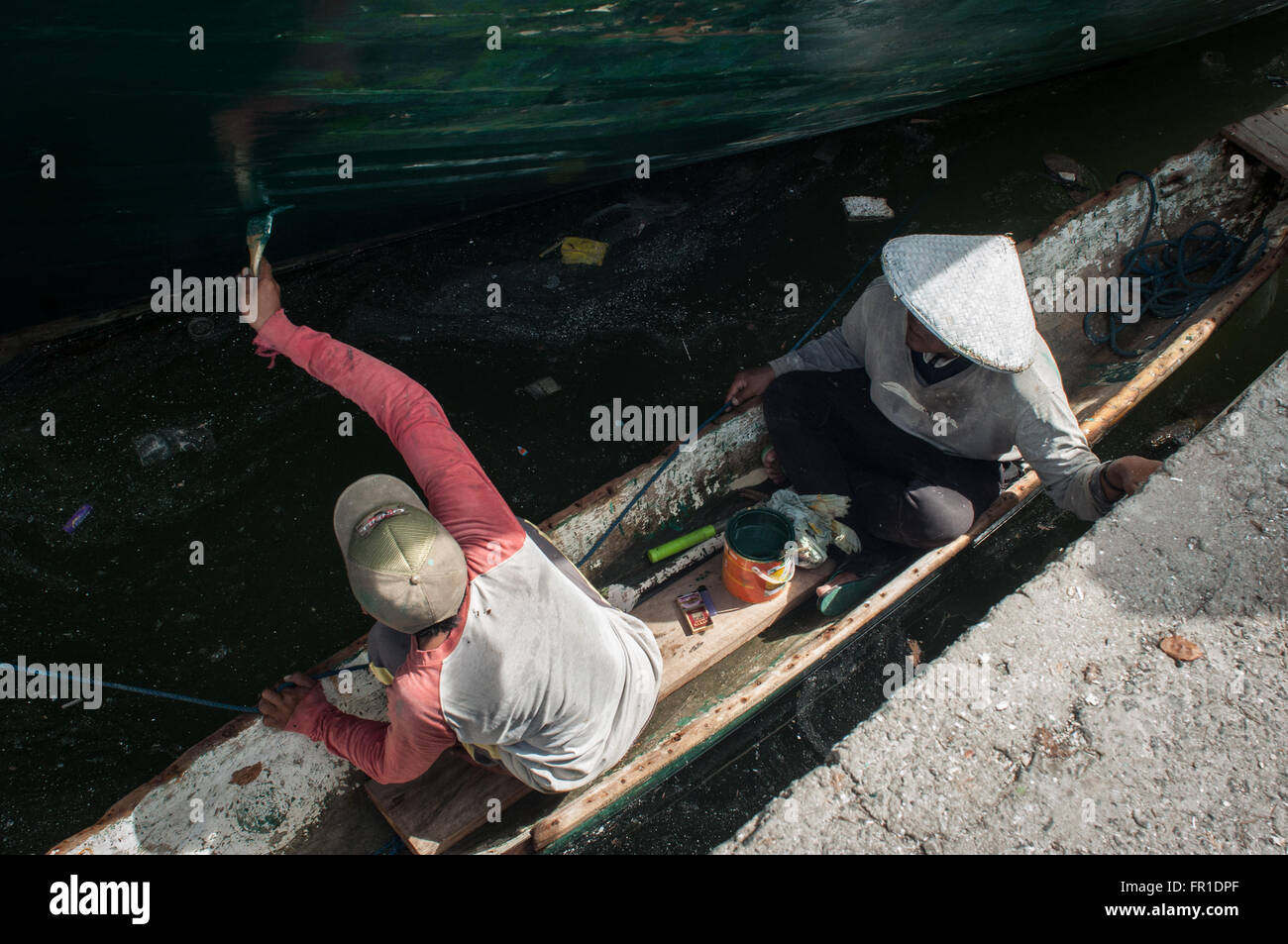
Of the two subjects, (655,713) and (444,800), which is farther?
(655,713)

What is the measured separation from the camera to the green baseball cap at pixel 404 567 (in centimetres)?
166

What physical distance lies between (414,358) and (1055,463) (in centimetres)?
277

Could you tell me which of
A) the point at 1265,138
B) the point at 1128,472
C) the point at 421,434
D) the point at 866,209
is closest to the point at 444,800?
the point at 421,434

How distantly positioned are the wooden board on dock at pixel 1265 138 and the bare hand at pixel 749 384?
112 inches

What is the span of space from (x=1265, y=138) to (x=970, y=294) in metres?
2.83

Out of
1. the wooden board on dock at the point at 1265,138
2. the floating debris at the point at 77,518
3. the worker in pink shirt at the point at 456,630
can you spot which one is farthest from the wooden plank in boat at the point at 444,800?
the wooden board on dock at the point at 1265,138

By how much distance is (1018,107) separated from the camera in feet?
18.0

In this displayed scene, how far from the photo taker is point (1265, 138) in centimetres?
402

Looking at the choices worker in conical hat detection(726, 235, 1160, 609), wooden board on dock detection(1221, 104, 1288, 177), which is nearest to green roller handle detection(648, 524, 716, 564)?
worker in conical hat detection(726, 235, 1160, 609)

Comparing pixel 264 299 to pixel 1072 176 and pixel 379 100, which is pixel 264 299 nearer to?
pixel 379 100

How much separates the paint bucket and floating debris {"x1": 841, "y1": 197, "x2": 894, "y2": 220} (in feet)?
8.24

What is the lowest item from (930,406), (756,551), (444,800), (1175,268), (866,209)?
(444,800)

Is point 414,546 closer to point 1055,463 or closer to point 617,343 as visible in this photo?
point 1055,463
